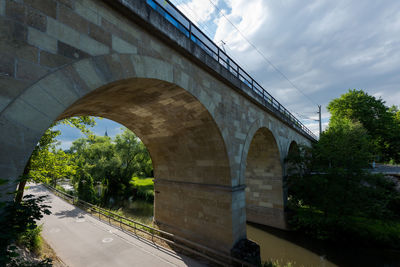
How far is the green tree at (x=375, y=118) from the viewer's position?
82.0 ft

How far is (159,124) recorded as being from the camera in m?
7.55

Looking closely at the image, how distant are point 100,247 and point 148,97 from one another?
19.9 feet

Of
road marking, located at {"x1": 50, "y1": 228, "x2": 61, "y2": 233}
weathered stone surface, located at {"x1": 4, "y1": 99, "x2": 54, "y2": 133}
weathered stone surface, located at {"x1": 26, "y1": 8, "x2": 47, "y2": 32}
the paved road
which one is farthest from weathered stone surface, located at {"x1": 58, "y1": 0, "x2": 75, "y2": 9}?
road marking, located at {"x1": 50, "y1": 228, "x2": 61, "y2": 233}

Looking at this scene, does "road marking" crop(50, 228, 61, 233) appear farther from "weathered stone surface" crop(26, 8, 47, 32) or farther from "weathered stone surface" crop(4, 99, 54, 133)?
"weathered stone surface" crop(26, 8, 47, 32)

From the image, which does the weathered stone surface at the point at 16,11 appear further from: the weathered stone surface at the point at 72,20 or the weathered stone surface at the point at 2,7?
the weathered stone surface at the point at 72,20

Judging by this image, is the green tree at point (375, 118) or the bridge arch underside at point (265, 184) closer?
the bridge arch underside at point (265, 184)

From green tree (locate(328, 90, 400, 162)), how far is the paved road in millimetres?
28377

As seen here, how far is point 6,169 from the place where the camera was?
2307 mm

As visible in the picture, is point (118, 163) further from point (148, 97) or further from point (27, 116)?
point (27, 116)

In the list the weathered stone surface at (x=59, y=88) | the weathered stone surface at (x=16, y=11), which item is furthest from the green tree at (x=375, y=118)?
the weathered stone surface at (x=16, y=11)

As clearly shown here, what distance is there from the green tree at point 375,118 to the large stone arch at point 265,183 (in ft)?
60.7

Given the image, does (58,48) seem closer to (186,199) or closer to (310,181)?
(186,199)

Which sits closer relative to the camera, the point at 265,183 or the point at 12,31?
the point at 12,31

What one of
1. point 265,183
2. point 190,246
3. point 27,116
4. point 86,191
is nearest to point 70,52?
point 27,116
